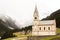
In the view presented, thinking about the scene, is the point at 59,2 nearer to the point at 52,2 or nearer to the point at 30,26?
the point at 52,2

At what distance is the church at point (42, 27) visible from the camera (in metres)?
11.5

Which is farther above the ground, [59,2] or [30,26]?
[59,2]

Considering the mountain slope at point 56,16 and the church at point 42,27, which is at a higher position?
the mountain slope at point 56,16

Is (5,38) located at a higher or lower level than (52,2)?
lower

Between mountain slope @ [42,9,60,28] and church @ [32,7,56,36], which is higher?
mountain slope @ [42,9,60,28]

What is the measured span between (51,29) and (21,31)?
3.75 feet

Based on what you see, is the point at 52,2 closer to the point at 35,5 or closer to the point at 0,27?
the point at 35,5

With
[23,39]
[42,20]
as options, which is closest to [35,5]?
[42,20]

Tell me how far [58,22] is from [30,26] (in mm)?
1073

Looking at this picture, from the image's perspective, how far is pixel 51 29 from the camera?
11.6 m

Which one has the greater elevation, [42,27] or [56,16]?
[56,16]

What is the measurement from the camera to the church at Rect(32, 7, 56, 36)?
37.7 feet

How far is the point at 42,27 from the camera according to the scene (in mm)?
11766

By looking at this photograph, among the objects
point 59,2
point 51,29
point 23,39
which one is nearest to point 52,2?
point 59,2
